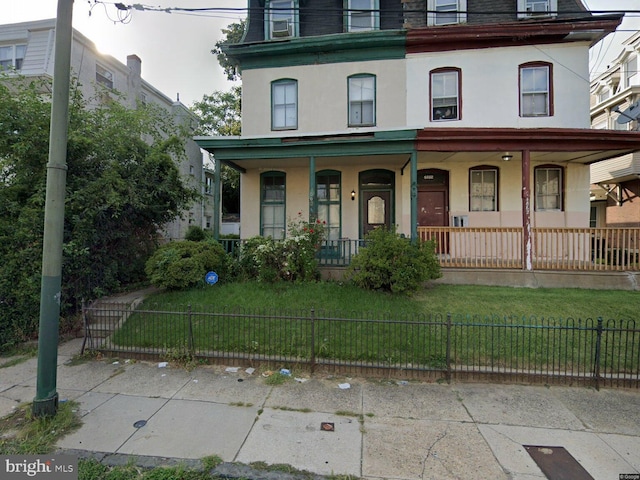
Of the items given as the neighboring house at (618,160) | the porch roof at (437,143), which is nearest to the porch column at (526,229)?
the porch roof at (437,143)

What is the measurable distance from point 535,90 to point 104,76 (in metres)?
18.9

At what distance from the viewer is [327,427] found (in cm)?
346

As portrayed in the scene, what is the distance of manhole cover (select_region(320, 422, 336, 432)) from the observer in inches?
135

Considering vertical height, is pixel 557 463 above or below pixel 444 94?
below

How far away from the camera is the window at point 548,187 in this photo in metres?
10.6

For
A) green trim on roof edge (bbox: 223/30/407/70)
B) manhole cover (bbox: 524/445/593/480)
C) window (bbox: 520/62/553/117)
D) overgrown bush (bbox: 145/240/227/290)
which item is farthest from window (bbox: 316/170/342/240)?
manhole cover (bbox: 524/445/593/480)

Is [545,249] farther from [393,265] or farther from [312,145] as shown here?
[312,145]

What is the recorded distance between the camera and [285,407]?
3.87 metres

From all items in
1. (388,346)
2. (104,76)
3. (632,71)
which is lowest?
(388,346)

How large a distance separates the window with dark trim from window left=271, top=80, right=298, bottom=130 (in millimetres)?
8699

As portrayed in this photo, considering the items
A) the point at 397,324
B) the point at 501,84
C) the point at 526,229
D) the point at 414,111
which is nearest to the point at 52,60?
the point at 414,111

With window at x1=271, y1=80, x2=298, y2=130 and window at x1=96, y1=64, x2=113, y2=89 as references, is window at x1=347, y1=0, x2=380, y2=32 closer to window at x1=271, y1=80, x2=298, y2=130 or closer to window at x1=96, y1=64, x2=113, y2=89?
window at x1=271, y1=80, x2=298, y2=130

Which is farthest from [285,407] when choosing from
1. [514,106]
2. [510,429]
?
[514,106]

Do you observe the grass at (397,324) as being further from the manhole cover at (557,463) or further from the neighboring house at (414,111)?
the neighboring house at (414,111)
